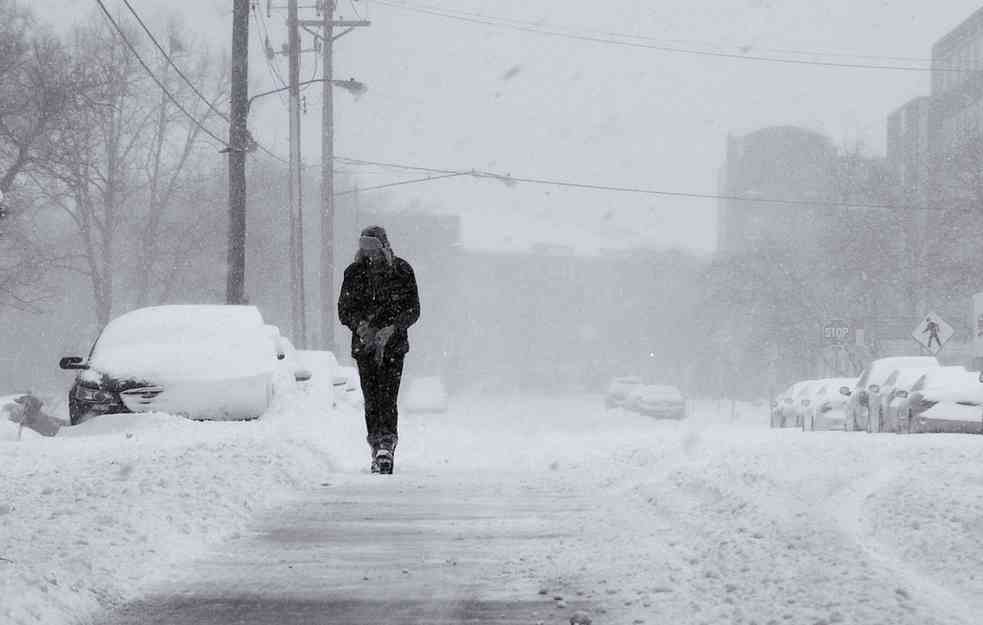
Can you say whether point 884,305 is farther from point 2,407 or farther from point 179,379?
point 179,379

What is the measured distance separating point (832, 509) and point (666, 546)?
113cm

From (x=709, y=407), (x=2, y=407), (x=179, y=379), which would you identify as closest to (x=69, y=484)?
(x=179, y=379)

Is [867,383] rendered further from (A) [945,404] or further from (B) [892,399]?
(A) [945,404]

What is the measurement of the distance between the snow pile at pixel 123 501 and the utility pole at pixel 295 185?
1825 cm

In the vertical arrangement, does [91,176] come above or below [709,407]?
above

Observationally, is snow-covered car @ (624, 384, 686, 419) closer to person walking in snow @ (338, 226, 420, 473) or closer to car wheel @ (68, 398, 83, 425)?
car wheel @ (68, 398, 83, 425)

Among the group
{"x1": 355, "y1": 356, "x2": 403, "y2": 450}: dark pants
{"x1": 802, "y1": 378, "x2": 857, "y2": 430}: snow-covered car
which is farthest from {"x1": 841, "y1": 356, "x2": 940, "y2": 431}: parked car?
{"x1": 355, "y1": 356, "x2": 403, "y2": 450}: dark pants

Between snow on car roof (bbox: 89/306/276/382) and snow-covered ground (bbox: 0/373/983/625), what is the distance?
3.32 meters

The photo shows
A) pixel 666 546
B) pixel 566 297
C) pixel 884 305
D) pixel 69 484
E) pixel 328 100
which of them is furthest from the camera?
pixel 566 297

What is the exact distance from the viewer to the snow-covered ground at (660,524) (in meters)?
4.44

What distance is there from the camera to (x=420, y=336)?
308ft

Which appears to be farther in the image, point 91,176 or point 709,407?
point 709,407

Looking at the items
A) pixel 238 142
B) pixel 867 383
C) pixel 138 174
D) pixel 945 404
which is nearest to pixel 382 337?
pixel 945 404

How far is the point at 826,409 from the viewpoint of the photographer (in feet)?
92.3
